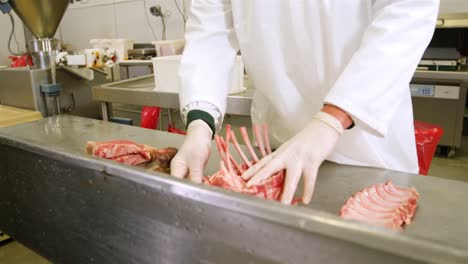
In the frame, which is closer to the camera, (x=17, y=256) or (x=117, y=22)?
(x=17, y=256)

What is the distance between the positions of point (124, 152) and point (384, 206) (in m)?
0.67

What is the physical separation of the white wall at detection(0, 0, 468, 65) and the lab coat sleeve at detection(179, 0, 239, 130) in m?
3.28

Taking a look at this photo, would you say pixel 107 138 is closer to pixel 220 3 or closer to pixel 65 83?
pixel 220 3

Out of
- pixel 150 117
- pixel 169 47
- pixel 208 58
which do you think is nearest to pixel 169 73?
pixel 150 117

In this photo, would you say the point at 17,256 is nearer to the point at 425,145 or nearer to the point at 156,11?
the point at 425,145

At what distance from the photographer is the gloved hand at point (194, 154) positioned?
2.88 feet

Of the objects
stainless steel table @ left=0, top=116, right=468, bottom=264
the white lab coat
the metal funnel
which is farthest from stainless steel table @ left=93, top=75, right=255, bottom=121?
stainless steel table @ left=0, top=116, right=468, bottom=264

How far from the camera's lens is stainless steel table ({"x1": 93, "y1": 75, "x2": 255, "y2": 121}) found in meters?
1.72

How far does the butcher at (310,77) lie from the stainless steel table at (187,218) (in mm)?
117

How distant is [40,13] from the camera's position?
6.06ft

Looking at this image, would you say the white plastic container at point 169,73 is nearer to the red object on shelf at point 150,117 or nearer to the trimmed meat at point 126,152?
the red object on shelf at point 150,117

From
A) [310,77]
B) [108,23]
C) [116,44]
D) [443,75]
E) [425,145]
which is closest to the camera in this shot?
[310,77]

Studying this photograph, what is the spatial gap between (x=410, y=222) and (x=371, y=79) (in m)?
0.29

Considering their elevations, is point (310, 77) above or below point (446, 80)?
above
